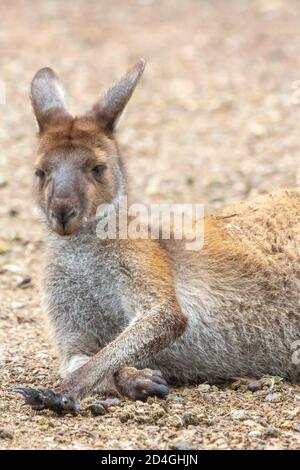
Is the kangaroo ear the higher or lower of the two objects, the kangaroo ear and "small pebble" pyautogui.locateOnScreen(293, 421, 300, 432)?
the higher

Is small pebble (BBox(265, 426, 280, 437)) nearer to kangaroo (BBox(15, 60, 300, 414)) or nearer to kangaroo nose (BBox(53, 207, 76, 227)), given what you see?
kangaroo (BBox(15, 60, 300, 414))

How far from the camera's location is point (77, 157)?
6.95 m

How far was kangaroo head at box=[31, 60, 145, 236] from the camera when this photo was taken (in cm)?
680

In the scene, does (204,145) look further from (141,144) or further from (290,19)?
(290,19)

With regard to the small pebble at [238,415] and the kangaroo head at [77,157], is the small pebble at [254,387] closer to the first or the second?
the small pebble at [238,415]

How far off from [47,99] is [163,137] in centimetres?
647

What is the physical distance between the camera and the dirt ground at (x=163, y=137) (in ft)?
20.1

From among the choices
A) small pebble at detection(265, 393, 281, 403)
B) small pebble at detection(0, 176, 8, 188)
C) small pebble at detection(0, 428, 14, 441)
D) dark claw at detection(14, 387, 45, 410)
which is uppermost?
small pebble at detection(0, 176, 8, 188)

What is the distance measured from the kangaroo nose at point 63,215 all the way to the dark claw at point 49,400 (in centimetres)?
115

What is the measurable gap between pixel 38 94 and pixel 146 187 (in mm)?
4781

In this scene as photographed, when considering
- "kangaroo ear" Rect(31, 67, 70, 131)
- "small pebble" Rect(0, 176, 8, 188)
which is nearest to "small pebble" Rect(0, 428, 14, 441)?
"kangaroo ear" Rect(31, 67, 70, 131)

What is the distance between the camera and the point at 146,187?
12.3 meters

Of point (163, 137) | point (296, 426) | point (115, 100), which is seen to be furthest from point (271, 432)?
point (163, 137)
